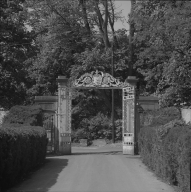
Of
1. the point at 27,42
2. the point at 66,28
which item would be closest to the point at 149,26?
the point at 27,42

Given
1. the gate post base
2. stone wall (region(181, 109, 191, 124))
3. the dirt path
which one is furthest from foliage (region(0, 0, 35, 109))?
stone wall (region(181, 109, 191, 124))

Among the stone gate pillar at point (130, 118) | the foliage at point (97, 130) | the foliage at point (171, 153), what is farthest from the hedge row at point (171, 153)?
the foliage at point (97, 130)

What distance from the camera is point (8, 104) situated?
88.0 feet

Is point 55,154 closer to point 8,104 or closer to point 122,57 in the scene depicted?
point 8,104

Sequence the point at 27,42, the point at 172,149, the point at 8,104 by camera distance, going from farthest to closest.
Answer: the point at 8,104
the point at 27,42
the point at 172,149

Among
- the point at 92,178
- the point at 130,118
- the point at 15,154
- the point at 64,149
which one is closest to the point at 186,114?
the point at 130,118

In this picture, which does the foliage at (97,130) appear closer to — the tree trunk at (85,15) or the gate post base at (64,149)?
the tree trunk at (85,15)

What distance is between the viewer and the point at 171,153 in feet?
33.9

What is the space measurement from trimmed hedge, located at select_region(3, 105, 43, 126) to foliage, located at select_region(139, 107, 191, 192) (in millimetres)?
6461

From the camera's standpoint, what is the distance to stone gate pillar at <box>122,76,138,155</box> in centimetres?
2084

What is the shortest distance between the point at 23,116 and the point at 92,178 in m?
8.08

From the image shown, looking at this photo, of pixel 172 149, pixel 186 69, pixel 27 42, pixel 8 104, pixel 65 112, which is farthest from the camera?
pixel 8 104

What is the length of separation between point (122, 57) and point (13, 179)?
2427cm

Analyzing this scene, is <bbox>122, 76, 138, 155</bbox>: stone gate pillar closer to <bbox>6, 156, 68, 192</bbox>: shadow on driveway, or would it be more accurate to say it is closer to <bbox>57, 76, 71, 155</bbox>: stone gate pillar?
<bbox>57, 76, 71, 155</bbox>: stone gate pillar
